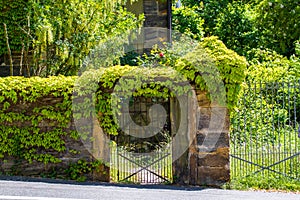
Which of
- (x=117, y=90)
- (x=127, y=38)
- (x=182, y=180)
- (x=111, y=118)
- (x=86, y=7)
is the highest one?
(x=86, y=7)

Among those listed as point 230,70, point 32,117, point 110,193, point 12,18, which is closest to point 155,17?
point 12,18

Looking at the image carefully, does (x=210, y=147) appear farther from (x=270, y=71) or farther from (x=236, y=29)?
(x=236, y=29)

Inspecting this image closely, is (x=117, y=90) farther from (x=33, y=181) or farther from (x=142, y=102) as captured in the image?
(x=33, y=181)

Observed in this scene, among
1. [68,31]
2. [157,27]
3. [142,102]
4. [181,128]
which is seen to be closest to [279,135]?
[181,128]

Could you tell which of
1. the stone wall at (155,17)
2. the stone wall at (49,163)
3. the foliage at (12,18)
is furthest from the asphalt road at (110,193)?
the stone wall at (155,17)

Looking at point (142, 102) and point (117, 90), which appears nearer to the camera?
point (117, 90)

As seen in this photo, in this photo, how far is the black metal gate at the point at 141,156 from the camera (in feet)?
23.8

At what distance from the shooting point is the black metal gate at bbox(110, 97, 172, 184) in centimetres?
726

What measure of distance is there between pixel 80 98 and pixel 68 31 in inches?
134

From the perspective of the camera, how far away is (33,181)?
269 inches

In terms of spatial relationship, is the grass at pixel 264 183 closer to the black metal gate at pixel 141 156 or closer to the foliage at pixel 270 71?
the black metal gate at pixel 141 156

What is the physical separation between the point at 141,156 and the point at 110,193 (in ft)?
4.35

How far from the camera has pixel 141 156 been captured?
7.50m

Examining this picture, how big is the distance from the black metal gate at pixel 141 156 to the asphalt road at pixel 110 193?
43cm
